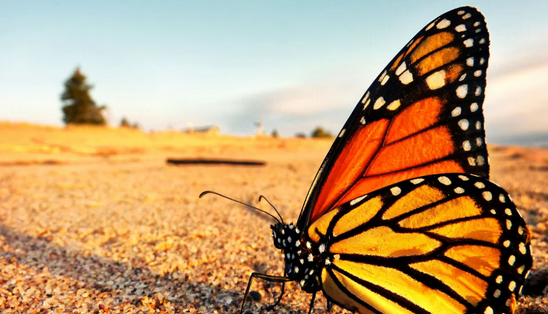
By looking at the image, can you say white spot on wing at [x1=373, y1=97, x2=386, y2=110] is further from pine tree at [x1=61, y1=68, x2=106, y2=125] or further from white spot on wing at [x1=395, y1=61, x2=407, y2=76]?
pine tree at [x1=61, y1=68, x2=106, y2=125]

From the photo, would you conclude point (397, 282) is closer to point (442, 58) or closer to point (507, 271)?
point (507, 271)

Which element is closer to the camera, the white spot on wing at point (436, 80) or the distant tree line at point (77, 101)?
the white spot on wing at point (436, 80)

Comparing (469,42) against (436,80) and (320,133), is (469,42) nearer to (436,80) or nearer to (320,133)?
(436,80)

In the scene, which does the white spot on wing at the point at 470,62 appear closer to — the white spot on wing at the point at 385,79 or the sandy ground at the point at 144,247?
the white spot on wing at the point at 385,79

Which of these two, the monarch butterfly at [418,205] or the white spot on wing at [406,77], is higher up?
the white spot on wing at [406,77]

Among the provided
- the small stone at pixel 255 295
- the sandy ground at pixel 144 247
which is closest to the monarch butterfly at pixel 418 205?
the small stone at pixel 255 295

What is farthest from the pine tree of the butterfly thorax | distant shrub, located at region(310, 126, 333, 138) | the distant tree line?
the butterfly thorax
